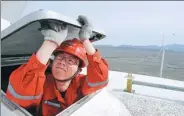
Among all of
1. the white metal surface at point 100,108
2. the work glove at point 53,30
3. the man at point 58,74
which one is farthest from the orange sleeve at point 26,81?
the white metal surface at point 100,108

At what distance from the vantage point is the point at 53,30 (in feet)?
3.21

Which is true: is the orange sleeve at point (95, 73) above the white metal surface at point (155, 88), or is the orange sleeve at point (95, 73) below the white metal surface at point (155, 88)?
above

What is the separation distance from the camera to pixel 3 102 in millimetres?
979

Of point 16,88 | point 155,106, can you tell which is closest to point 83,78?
point 16,88

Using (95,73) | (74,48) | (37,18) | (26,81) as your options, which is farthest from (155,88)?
(37,18)

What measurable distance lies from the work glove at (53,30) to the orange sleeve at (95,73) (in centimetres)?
26

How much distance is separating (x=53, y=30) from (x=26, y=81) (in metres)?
0.27

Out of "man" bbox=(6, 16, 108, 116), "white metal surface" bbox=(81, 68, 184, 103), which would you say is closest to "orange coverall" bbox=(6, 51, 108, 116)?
"man" bbox=(6, 16, 108, 116)

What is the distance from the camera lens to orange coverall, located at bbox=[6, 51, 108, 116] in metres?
1.00

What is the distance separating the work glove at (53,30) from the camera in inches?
38.0

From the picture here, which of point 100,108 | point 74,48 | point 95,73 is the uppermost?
point 74,48

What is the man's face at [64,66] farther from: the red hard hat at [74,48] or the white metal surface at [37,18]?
the white metal surface at [37,18]

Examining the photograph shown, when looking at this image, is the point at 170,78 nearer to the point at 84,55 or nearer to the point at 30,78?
the point at 84,55

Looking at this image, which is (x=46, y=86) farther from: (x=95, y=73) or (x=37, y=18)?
(x=37, y=18)
